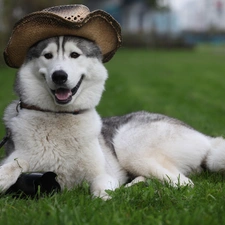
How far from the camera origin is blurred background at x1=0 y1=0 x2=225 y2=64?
1838cm

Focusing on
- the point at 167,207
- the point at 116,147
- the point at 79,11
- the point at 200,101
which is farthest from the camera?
the point at 200,101

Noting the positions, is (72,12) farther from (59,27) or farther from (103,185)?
(103,185)

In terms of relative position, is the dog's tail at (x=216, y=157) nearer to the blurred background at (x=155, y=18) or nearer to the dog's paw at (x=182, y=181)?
the dog's paw at (x=182, y=181)

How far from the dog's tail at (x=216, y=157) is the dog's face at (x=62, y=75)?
111cm

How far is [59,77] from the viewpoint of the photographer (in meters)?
3.33

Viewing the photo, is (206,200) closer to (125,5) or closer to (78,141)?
(78,141)

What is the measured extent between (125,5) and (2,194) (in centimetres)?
4059

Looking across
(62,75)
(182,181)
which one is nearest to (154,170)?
(182,181)

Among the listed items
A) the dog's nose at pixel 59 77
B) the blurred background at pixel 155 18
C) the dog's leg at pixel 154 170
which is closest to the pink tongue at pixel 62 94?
the dog's nose at pixel 59 77

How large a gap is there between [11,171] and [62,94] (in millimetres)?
682

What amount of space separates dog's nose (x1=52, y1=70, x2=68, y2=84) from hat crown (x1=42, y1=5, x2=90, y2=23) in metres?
0.41

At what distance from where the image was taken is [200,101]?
29.7 ft

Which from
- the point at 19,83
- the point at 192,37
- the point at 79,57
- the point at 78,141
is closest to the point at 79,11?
the point at 79,57

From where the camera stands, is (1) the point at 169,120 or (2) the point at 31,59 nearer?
(2) the point at 31,59
